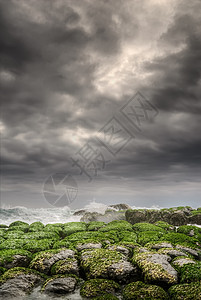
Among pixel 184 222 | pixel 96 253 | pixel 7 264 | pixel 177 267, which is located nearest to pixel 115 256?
pixel 96 253

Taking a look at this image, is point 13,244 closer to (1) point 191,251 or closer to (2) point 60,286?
(2) point 60,286

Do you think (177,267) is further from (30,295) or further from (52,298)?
(30,295)

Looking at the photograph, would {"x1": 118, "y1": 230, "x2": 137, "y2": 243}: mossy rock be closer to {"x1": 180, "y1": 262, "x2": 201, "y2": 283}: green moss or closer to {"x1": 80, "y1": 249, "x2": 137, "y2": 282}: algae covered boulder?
{"x1": 80, "y1": 249, "x2": 137, "y2": 282}: algae covered boulder

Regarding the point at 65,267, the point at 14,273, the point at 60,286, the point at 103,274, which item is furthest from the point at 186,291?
the point at 14,273

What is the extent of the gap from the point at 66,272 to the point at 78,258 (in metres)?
1.07

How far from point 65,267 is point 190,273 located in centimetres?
457

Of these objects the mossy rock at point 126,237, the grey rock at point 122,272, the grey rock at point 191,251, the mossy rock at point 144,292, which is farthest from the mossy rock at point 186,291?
the mossy rock at point 126,237

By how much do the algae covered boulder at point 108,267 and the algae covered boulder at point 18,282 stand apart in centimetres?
185

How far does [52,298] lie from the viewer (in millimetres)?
6566

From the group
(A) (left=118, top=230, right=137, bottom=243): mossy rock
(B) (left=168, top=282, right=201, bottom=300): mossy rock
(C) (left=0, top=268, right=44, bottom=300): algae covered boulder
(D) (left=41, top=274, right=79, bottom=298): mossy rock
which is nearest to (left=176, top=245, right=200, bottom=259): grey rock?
(A) (left=118, top=230, right=137, bottom=243): mossy rock

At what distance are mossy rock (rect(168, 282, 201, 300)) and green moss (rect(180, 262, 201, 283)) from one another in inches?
17.1

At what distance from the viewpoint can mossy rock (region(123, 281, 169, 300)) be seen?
612 cm

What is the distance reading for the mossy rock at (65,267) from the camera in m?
8.10

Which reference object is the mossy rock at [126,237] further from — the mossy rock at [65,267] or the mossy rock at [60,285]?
the mossy rock at [60,285]
